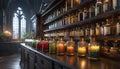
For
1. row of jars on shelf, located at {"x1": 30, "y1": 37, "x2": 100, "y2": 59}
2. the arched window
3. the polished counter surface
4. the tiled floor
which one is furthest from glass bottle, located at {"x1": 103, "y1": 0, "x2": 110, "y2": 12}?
the arched window

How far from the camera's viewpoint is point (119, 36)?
219 centimetres

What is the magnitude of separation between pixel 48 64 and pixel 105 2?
41.2 inches

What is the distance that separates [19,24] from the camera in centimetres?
1777

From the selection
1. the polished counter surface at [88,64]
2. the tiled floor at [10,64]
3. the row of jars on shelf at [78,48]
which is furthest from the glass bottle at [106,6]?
the tiled floor at [10,64]

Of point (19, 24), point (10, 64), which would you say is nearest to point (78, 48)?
point (10, 64)

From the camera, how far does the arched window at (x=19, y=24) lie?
57.6 ft

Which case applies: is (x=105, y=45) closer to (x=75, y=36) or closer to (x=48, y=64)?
(x=48, y=64)

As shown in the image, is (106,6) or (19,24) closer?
(106,6)

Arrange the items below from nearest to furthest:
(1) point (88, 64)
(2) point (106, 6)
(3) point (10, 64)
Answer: (1) point (88, 64)
(2) point (106, 6)
(3) point (10, 64)

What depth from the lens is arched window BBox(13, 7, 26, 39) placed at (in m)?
17.5

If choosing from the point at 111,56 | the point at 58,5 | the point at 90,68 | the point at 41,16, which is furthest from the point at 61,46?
the point at 41,16

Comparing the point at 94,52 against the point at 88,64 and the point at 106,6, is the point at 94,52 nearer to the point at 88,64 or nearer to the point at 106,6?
the point at 88,64

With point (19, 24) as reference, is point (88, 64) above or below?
below

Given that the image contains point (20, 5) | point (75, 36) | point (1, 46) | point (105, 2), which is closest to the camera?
point (105, 2)
